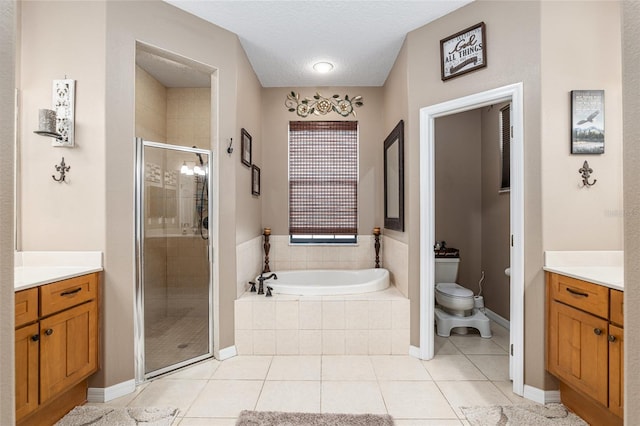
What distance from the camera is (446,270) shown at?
11.7 feet

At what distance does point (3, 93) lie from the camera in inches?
30.8

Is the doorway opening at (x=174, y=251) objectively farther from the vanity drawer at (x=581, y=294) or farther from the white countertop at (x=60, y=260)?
the vanity drawer at (x=581, y=294)

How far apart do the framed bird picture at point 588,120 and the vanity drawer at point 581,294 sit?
2.70 ft

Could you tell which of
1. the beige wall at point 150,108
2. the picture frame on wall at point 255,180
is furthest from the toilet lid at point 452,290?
the beige wall at point 150,108

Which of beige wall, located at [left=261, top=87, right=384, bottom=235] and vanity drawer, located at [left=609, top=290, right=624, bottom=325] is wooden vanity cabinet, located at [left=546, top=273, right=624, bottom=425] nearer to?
vanity drawer, located at [left=609, top=290, right=624, bottom=325]

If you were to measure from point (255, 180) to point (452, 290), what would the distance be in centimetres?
237

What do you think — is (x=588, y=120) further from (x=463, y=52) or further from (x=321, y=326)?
(x=321, y=326)

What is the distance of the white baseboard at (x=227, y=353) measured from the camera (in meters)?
2.69

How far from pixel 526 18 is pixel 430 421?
2573 millimetres

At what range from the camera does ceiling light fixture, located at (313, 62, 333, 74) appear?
11.0 ft

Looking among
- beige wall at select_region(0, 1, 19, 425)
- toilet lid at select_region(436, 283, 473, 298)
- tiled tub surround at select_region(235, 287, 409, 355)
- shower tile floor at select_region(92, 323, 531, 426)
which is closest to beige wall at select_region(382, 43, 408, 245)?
tiled tub surround at select_region(235, 287, 409, 355)

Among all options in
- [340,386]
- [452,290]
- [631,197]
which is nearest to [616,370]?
[631,197]

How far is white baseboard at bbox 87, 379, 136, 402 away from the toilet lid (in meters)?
2.80

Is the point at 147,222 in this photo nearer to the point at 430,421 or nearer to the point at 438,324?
the point at 430,421
